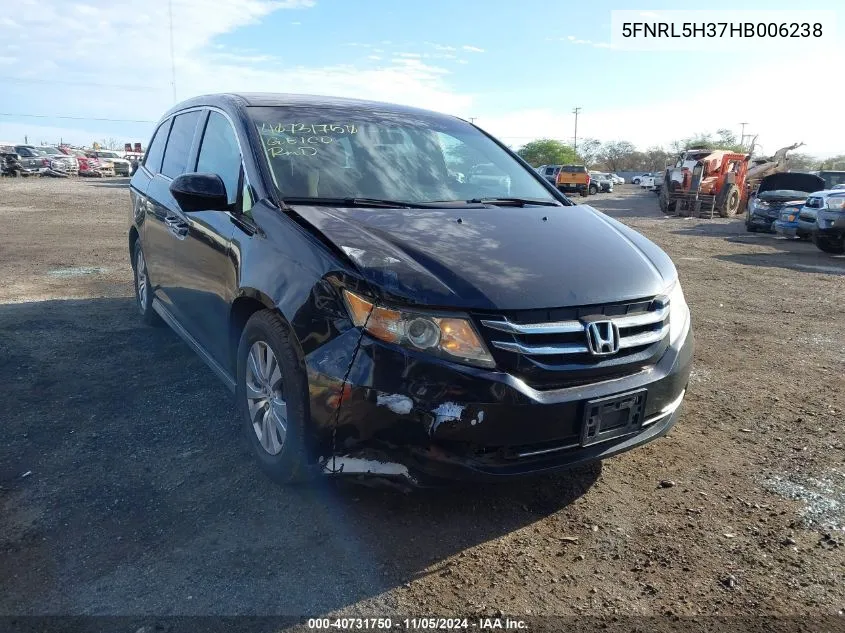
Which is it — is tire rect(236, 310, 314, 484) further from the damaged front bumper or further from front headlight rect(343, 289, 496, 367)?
front headlight rect(343, 289, 496, 367)

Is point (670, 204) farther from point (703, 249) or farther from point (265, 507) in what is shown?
point (265, 507)

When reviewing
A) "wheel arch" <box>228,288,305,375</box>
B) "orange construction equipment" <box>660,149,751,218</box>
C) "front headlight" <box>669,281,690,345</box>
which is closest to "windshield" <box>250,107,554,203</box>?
"wheel arch" <box>228,288,305,375</box>

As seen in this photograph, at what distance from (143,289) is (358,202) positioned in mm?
3082

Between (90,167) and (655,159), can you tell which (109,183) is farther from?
(655,159)

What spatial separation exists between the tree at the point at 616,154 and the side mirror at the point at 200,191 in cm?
9725

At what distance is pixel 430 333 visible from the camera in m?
2.47

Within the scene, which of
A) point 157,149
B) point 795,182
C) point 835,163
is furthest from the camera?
point 835,163

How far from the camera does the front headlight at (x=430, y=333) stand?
245 centimetres

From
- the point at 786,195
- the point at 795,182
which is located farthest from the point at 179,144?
the point at 795,182

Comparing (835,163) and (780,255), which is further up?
(835,163)

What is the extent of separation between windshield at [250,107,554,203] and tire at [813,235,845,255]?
10.1m

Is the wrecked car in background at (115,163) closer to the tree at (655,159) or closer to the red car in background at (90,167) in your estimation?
the red car in background at (90,167)

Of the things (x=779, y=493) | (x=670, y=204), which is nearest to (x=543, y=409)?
(x=779, y=493)

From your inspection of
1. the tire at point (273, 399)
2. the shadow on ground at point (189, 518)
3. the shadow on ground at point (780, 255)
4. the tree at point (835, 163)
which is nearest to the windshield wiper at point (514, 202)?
the tire at point (273, 399)
